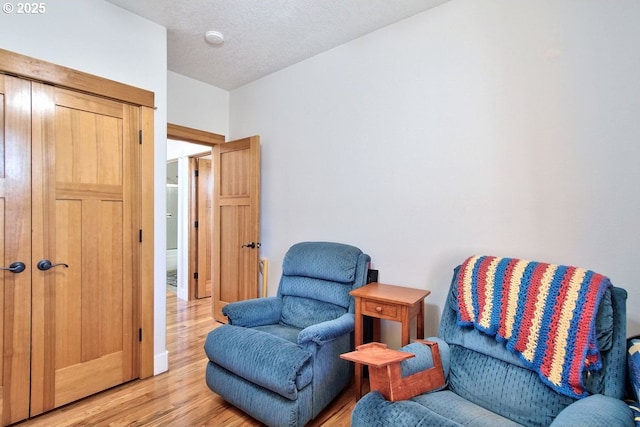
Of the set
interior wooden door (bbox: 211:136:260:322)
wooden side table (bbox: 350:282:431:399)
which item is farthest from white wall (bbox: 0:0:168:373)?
wooden side table (bbox: 350:282:431:399)

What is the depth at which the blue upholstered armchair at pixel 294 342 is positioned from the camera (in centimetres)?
172

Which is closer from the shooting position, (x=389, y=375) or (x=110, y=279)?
(x=389, y=375)

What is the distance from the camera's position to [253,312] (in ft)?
7.57

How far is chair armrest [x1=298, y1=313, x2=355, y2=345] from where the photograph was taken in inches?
71.2

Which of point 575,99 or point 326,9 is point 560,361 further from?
point 326,9

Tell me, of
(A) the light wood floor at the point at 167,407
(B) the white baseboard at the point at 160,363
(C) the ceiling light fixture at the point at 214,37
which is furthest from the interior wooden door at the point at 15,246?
(C) the ceiling light fixture at the point at 214,37

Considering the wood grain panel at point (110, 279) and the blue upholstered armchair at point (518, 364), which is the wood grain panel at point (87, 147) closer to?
the wood grain panel at point (110, 279)

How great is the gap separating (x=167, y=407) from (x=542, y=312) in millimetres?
2236

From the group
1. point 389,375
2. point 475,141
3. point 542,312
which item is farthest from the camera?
point 475,141

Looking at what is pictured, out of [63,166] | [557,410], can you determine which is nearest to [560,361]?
[557,410]

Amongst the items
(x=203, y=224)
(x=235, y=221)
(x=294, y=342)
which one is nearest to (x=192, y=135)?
(x=235, y=221)

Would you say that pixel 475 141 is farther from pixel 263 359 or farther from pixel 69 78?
pixel 69 78

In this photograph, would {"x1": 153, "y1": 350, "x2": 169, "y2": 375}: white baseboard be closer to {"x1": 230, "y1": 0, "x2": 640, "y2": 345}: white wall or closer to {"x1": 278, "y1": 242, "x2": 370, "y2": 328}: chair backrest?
{"x1": 278, "y1": 242, "x2": 370, "y2": 328}: chair backrest

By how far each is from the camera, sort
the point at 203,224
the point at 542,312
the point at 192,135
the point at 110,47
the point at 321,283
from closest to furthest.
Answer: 1. the point at 542,312
2. the point at 110,47
3. the point at 321,283
4. the point at 192,135
5. the point at 203,224
